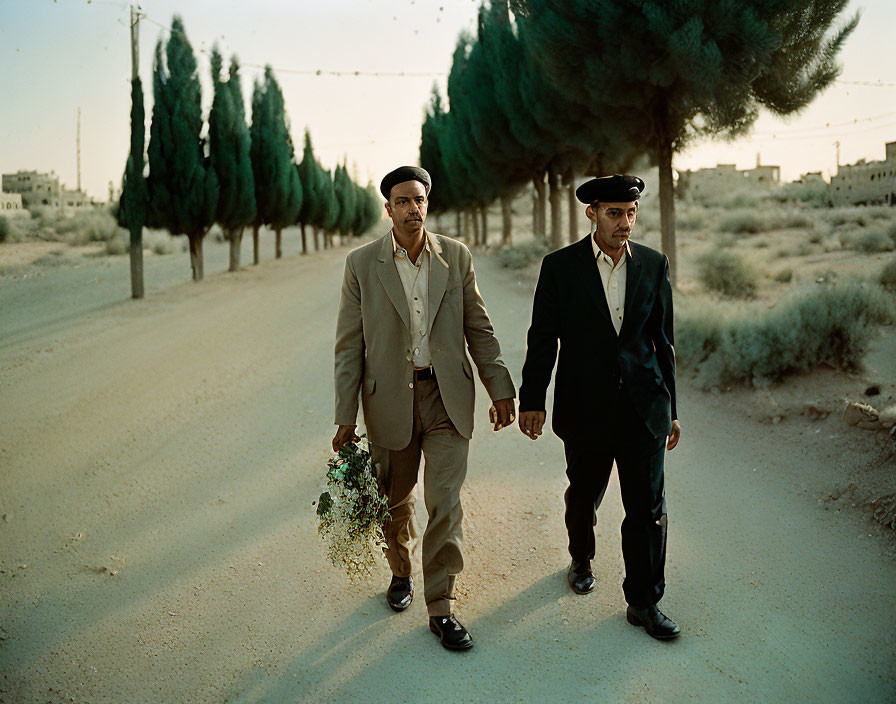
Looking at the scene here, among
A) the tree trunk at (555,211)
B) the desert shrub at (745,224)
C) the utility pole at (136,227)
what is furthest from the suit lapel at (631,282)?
the desert shrub at (745,224)

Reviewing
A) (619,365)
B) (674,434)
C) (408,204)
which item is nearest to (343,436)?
(408,204)

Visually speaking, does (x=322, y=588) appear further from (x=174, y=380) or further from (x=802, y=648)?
(x=174, y=380)

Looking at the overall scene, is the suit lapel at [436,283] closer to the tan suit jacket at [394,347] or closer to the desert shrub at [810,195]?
the tan suit jacket at [394,347]

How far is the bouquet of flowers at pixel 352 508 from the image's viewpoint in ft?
12.0

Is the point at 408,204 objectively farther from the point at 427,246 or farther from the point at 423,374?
the point at 423,374

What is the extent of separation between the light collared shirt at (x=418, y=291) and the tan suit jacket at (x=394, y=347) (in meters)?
0.04

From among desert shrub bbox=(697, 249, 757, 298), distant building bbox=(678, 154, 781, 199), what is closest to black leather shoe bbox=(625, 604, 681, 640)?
desert shrub bbox=(697, 249, 757, 298)

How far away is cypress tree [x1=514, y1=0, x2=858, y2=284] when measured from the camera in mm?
10133

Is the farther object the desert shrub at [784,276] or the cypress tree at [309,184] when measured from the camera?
the cypress tree at [309,184]

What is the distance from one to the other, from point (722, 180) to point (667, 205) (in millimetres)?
56162

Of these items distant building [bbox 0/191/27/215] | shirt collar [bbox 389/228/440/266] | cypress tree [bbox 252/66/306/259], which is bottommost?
shirt collar [bbox 389/228/440/266]

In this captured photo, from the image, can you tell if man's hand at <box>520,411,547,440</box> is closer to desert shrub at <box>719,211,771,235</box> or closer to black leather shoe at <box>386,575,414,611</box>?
black leather shoe at <box>386,575,414,611</box>

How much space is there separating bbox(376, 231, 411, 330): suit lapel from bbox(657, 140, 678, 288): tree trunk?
9320mm

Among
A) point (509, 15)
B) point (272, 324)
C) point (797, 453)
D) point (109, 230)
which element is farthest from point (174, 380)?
point (109, 230)
